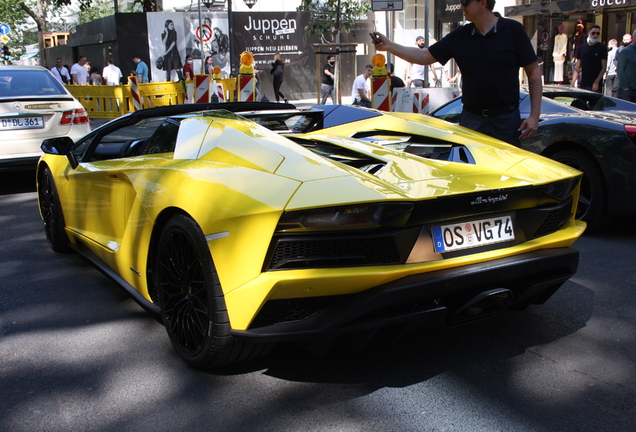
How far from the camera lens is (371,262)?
2490 millimetres

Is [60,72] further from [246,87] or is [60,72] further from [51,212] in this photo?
[51,212]

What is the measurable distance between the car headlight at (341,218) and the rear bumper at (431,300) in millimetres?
261

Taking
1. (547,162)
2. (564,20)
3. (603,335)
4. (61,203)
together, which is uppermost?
(564,20)

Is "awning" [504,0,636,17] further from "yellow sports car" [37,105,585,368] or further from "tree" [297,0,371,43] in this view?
"yellow sports car" [37,105,585,368]

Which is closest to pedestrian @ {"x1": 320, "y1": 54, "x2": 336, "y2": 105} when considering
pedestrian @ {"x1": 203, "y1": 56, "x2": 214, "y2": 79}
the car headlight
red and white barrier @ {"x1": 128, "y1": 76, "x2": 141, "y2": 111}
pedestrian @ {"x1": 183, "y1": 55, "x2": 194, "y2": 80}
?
red and white barrier @ {"x1": 128, "y1": 76, "x2": 141, "y2": 111}

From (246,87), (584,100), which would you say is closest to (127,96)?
(246,87)

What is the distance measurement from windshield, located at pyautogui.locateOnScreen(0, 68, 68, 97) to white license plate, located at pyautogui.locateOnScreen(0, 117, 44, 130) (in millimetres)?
448

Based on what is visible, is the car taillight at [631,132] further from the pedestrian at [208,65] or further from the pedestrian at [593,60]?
the pedestrian at [208,65]

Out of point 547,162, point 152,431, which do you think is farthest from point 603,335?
point 152,431

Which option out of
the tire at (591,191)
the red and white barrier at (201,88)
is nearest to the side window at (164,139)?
the tire at (591,191)

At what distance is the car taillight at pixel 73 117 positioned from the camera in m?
8.12

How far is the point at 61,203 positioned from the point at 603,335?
3766 mm

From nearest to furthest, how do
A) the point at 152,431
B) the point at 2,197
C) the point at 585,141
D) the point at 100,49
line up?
the point at 152,431, the point at 585,141, the point at 2,197, the point at 100,49

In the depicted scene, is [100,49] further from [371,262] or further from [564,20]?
[371,262]
